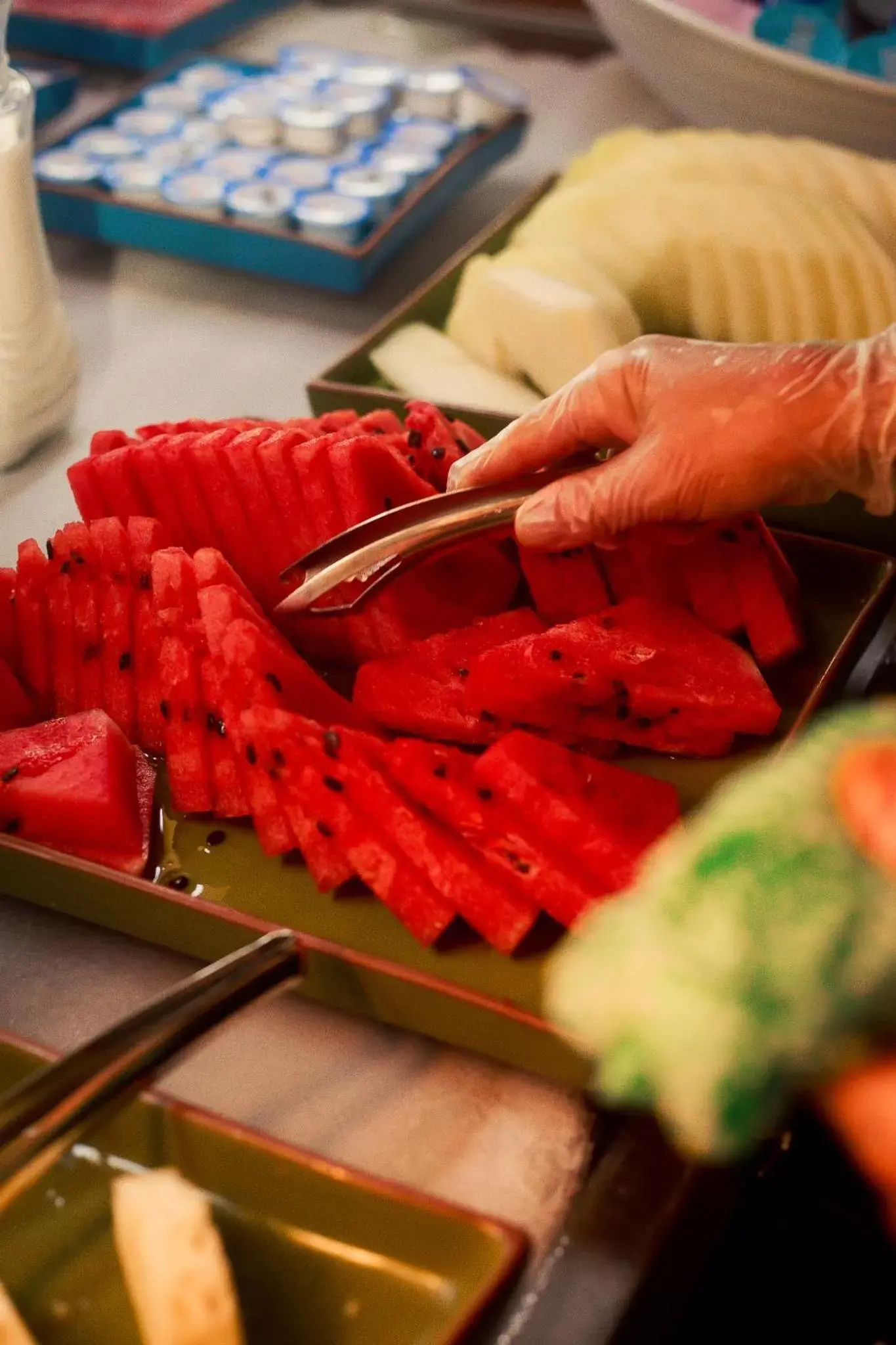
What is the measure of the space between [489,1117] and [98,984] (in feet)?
1.76

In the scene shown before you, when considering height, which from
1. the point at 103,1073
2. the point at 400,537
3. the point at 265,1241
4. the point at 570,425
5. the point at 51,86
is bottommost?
the point at 265,1241

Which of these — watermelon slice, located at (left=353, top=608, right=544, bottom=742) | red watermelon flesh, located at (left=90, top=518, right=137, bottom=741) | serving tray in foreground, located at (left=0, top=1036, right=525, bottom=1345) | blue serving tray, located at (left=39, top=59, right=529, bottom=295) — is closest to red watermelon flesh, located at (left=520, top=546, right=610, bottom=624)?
watermelon slice, located at (left=353, top=608, right=544, bottom=742)

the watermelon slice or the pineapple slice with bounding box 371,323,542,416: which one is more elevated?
the pineapple slice with bounding box 371,323,542,416

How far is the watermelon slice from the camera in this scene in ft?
5.63

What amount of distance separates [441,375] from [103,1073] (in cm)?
177

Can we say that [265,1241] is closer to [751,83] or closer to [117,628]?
[117,628]

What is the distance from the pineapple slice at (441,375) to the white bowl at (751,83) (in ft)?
4.34

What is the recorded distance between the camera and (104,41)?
3.98 meters

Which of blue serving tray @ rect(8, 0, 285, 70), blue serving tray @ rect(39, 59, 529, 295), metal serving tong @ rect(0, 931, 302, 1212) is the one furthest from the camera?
blue serving tray @ rect(8, 0, 285, 70)

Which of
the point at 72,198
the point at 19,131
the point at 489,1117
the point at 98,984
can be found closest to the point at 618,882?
the point at 489,1117

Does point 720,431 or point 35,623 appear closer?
point 720,431

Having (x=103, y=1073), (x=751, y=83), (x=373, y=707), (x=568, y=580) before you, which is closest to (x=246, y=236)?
(x=751, y=83)

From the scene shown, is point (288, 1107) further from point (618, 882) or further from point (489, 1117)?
point (618, 882)

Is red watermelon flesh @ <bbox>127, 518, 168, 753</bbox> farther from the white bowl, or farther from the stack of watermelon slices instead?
the white bowl
